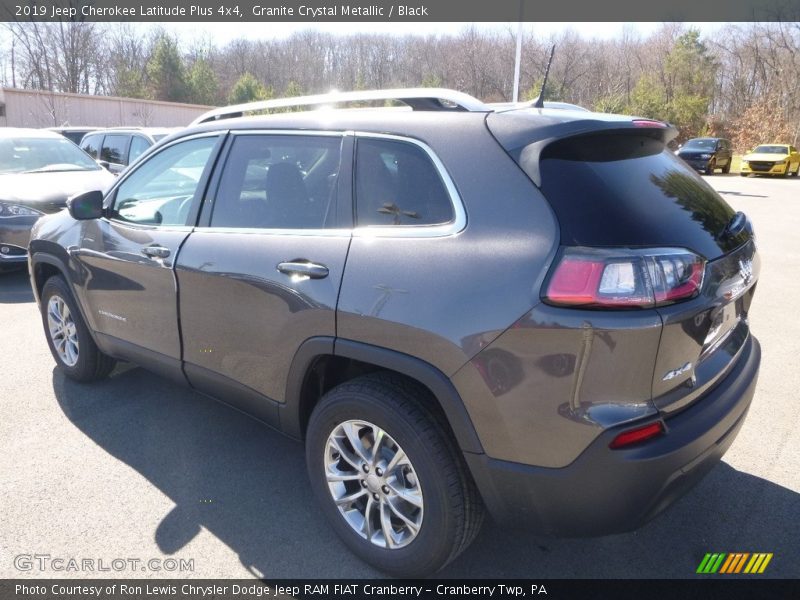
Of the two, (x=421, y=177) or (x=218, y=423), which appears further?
(x=218, y=423)

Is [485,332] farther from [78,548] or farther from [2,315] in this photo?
[2,315]

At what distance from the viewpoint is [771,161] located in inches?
1044

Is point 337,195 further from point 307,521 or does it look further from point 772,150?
point 772,150

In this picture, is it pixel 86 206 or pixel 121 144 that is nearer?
pixel 86 206

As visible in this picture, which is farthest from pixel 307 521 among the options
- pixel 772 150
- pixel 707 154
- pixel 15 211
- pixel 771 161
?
pixel 772 150

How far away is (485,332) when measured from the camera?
2010mm

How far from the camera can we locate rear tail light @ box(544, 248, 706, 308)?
1874 millimetres

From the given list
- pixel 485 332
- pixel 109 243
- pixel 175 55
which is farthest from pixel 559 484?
pixel 175 55

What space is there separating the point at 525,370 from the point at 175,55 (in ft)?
179

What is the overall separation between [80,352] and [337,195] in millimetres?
2578

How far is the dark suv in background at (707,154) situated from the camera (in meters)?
26.5

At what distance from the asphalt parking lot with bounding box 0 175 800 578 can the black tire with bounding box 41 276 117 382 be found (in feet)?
0.36

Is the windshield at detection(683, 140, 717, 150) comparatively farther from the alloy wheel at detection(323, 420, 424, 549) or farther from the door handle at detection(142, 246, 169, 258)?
the alloy wheel at detection(323, 420, 424, 549)

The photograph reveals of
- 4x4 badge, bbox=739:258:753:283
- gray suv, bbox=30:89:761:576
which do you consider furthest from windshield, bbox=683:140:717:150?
4x4 badge, bbox=739:258:753:283
